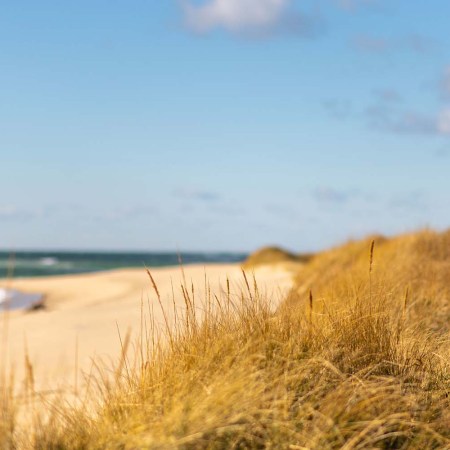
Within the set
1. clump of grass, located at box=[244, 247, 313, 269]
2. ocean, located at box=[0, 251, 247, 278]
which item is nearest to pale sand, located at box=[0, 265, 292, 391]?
clump of grass, located at box=[244, 247, 313, 269]

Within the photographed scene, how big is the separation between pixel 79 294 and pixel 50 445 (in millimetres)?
19303

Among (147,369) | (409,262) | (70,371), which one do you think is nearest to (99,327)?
(70,371)

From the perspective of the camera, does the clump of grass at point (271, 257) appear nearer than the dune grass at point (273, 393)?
No

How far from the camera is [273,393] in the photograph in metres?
2.93

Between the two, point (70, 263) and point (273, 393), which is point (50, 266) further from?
point (273, 393)

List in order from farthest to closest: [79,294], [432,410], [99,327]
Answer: [79,294] < [99,327] < [432,410]

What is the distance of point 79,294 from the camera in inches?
861

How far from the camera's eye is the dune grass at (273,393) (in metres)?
2.79

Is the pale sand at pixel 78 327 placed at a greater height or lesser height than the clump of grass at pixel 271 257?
lesser

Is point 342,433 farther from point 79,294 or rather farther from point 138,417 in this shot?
point 79,294

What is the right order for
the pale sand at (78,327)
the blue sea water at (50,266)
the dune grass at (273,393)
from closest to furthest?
the dune grass at (273,393)
the pale sand at (78,327)
the blue sea water at (50,266)

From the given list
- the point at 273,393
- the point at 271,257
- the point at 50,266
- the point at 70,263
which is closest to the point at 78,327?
the point at 273,393

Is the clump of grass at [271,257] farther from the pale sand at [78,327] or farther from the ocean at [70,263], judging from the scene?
the ocean at [70,263]

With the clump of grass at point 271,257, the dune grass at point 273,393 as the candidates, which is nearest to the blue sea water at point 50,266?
the clump of grass at point 271,257
